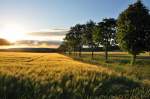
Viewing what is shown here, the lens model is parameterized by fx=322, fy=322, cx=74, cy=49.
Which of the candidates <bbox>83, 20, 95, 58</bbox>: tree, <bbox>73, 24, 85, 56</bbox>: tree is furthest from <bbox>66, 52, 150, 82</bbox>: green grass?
<bbox>73, 24, 85, 56</bbox>: tree

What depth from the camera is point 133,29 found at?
51.2 m

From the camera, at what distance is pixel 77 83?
529 inches

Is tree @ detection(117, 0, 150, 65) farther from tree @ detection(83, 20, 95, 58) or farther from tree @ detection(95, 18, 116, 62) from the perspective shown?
tree @ detection(83, 20, 95, 58)

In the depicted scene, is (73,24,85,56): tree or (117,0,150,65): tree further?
(73,24,85,56): tree

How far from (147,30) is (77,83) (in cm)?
4110

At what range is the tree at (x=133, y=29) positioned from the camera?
168 ft

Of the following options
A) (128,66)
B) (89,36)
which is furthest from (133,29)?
(89,36)

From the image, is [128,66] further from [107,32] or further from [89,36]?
[89,36]

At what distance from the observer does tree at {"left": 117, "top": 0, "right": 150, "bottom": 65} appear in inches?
2018

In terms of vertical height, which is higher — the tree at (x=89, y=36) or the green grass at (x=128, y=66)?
the tree at (x=89, y=36)

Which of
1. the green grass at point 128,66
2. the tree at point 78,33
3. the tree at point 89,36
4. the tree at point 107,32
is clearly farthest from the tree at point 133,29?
the tree at point 78,33

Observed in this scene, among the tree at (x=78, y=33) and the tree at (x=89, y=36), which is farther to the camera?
the tree at (x=78, y=33)

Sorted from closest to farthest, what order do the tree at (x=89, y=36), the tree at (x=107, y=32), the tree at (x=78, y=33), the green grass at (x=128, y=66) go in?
the green grass at (x=128, y=66), the tree at (x=107, y=32), the tree at (x=89, y=36), the tree at (x=78, y=33)

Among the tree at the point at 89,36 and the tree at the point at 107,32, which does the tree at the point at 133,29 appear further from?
the tree at the point at 89,36
